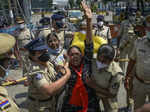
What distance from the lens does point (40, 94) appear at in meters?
2.20

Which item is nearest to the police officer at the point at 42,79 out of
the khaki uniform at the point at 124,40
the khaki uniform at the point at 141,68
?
the khaki uniform at the point at 141,68

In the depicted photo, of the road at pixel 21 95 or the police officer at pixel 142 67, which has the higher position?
the police officer at pixel 142 67

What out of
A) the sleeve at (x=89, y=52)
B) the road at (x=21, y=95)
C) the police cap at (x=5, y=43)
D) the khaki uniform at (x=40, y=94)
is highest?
the police cap at (x=5, y=43)

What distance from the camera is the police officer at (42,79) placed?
6.39 ft

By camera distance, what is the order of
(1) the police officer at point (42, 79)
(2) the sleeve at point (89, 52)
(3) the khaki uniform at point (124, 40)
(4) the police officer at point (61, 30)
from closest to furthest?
(1) the police officer at point (42, 79)
(2) the sleeve at point (89, 52)
(4) the police officer at point (61, 30)
(3) the khaki uniform at point (124, 40)

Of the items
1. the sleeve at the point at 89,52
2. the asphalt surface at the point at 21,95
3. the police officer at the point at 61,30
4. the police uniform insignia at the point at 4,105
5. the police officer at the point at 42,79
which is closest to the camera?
the police uniform insignia at the point at 4,105

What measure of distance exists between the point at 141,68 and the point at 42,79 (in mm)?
1600

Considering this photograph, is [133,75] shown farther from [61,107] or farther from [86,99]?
[61,107]

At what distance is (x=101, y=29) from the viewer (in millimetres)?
5250

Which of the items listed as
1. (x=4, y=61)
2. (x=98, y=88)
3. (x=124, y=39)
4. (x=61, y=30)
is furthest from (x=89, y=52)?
(x=124, y=39)

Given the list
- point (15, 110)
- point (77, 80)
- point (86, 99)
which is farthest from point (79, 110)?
point (15, 110)

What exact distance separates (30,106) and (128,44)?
3692 mm

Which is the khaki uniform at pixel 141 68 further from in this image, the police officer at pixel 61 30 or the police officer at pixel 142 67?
the police officer at pixel 61 30

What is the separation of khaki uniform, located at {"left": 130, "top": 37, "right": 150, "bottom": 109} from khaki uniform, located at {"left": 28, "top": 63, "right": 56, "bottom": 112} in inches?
54.6
